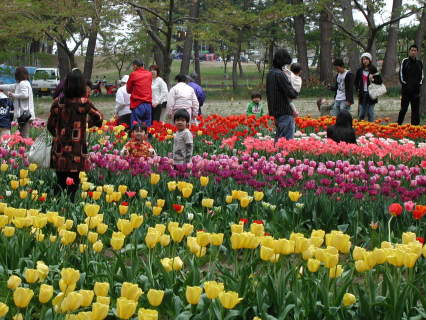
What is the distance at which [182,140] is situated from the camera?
703cm

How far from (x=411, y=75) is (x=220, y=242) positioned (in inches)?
426

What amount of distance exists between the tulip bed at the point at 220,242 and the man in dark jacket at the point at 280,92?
0.58 metres

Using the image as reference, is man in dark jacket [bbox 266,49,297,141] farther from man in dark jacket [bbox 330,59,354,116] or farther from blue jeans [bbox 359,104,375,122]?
blue jeans [bbox 359,104,375,122]

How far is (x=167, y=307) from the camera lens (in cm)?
319

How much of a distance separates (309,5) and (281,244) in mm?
14767

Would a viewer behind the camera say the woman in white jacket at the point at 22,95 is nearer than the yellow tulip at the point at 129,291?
No

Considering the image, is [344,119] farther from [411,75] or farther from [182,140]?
[411,75]

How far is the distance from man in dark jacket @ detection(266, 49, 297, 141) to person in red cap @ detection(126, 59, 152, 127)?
98.9 inches

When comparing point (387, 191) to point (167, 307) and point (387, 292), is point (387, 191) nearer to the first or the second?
point (387, 292)

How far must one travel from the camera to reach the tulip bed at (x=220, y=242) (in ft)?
9.33

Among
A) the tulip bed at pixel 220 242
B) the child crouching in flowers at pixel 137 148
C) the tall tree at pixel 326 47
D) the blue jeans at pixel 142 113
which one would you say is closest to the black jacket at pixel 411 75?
the tulip bed at pixel 220 242

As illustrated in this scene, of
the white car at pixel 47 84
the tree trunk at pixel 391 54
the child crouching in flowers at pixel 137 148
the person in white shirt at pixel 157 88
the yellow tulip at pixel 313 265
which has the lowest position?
the white car at pixel 47 84

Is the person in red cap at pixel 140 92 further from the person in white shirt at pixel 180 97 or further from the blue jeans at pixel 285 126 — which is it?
the blue jeans at pixel 285 126

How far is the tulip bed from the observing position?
9.33 ft
